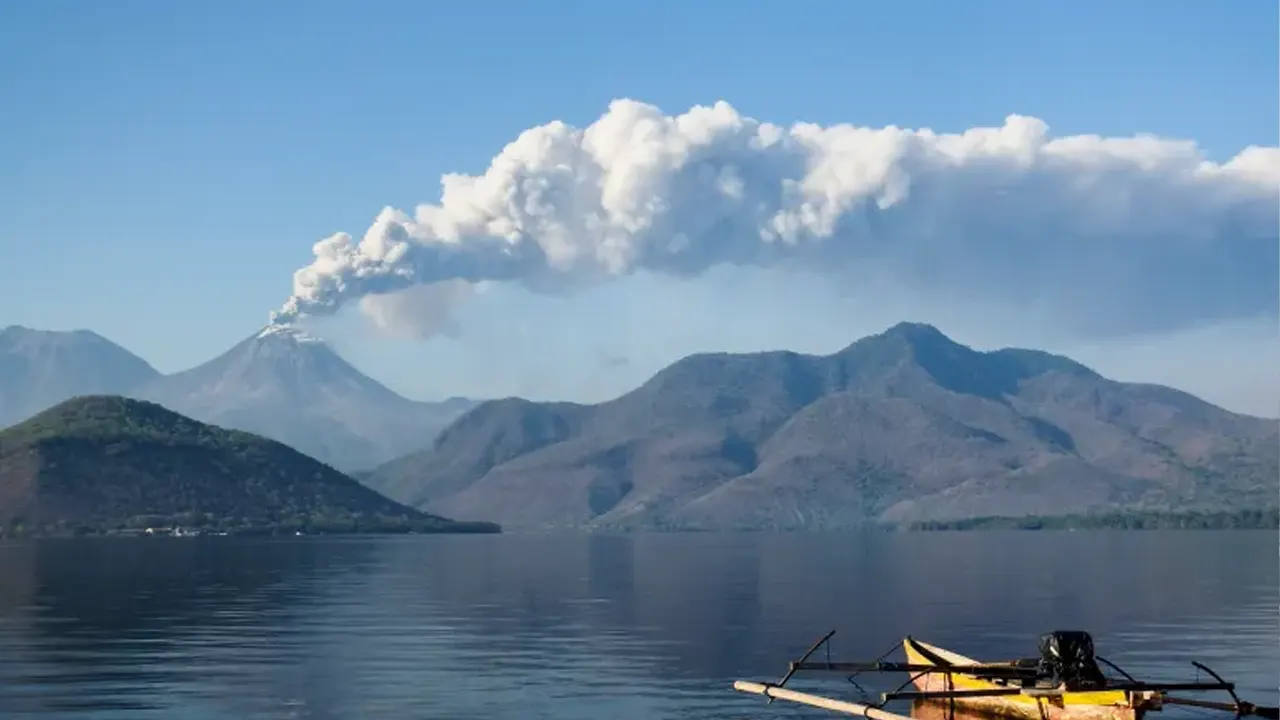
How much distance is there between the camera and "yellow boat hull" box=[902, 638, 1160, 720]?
72500mm

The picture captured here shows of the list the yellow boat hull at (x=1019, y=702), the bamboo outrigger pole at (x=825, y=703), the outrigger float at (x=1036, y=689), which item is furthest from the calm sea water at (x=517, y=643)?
the outrigger float at (x=1036, y=689)

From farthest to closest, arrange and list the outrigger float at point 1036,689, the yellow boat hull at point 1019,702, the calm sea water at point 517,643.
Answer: the calm sea water at point 517,643, the outrigger float at point 1036,689, the yellow boat hull at point 1019,702

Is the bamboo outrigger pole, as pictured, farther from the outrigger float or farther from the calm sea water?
the calm sea water

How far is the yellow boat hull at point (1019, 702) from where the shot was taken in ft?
238

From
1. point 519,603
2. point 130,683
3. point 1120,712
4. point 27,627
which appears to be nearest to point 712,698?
point 1120,712

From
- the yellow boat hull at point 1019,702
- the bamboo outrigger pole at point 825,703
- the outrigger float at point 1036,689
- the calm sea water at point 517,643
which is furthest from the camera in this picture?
the calm sea water at point 517,643

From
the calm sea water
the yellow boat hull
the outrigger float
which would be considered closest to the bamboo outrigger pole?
the outrigger float

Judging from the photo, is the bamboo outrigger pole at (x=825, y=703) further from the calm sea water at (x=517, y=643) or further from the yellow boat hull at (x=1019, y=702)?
the yellow boat hull at (x=1019, y=702)

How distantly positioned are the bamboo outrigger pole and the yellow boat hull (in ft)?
12.1

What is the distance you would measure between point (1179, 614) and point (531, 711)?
282 ft

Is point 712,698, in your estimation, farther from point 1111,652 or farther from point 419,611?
point 419,611

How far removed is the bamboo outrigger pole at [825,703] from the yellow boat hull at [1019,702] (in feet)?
12.1

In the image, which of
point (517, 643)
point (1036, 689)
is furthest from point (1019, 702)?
point (517, 643)

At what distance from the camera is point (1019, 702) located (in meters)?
77.8
